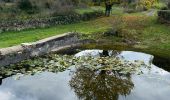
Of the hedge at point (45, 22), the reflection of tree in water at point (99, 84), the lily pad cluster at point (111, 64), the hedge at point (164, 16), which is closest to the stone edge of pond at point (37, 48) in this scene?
the lily pad cluster at point (111, 64)

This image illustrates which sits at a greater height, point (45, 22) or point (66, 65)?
point (45, 22)

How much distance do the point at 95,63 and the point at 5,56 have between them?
6457mm

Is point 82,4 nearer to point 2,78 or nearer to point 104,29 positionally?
point 104,29

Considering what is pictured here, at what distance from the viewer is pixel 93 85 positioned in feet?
81.6

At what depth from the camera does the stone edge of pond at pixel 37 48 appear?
27750 millimetres

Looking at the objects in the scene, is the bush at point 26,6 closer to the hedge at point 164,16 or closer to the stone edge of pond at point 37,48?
the stone edge of pond at point 37,48

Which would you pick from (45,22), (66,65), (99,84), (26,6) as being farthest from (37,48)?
(26,6)

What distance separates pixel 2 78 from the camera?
2523 cm

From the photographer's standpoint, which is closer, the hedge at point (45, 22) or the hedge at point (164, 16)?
the hedge at point (45, 22)

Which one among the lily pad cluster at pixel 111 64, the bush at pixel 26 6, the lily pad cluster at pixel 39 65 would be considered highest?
the bush at pixel 26 6

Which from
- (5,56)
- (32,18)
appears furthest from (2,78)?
(32,18)

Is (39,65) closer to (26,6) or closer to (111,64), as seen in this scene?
(111,64)

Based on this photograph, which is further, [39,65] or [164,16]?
[164,16]

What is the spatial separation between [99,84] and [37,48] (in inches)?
293
